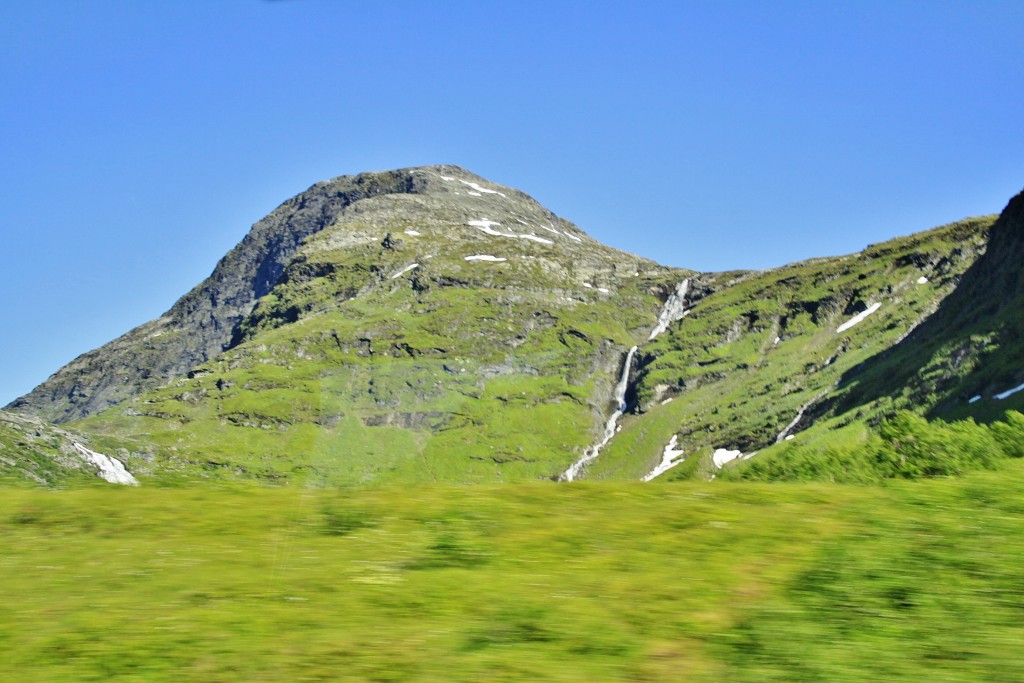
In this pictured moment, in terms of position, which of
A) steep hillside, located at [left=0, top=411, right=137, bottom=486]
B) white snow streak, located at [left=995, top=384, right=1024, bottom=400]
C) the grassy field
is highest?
steep hillside, located at [left=0, top=411, right=137, bottom=486]

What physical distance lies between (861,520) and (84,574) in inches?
403

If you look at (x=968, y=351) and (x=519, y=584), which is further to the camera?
(x=968, y=351)

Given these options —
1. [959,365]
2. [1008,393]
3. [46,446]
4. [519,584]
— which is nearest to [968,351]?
[959,365]

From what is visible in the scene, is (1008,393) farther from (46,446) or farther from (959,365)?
(46,446)

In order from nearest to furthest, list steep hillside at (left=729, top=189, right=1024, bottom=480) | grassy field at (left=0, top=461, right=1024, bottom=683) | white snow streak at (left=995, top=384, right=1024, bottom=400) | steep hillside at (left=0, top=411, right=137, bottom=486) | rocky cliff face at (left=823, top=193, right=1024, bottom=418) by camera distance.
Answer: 1. grassy field at (left=0, top=461, right=1024, bottom=683)
2. steep hillside at (left=0, top=411, right=137, bottom=486)
3. white snow streak at (left=995, top=384, right=1024, bottom=400)
4. steep hillside at (left=729, top=189, right=1024, bottom=480)
5. rocky cliff face at (left=823, top=193, right=1024, bottom=418)

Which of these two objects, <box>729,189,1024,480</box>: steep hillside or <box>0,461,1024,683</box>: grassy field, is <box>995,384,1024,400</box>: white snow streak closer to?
<box>729,189,1024,480</box>: steep hillside

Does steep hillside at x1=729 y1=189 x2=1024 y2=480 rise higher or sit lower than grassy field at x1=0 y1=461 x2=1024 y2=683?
higher

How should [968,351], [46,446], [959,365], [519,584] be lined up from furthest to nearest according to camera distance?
1. [968,351]
2. [959,365]
3. [46,446]
4. [519,584]

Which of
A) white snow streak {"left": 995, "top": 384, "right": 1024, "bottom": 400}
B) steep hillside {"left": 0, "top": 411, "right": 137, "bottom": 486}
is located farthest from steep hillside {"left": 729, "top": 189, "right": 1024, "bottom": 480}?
steep hillside {"left": 0, "top": 411, "right": 137, "bottom": 486}

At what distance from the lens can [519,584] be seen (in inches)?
443

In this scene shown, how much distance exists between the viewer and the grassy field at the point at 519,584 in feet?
30.3

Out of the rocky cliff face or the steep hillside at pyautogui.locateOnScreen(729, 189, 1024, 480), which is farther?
the rocky cliff face

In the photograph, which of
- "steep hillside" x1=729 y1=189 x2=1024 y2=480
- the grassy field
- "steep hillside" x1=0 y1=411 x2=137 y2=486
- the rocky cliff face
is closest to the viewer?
the grassy field

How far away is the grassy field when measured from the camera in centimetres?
923
